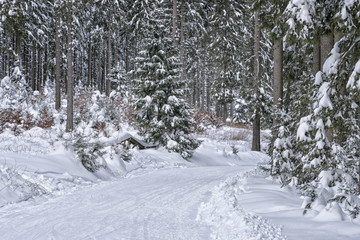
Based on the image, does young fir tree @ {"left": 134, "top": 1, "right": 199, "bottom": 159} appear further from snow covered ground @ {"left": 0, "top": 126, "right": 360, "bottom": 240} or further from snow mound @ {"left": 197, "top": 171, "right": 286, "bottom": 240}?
snow mound @ {"left": 197, "top": 171, "right": 286, "bottom": 240}

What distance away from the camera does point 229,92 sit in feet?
99.5

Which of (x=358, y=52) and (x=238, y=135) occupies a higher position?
(x=358, y=52)

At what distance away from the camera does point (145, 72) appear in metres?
17.6

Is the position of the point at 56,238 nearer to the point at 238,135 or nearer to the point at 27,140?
the point at 27,140

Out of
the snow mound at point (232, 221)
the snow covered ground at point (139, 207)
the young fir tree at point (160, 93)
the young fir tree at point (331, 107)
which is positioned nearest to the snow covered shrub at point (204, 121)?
the young fir tree at point (160, 93)

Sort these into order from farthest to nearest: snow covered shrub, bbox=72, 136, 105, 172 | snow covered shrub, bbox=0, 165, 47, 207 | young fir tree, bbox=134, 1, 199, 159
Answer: young fir tree, bbox=134, 1, 199, 159 < snow covered shrub, bbox=72, 136, 105, 172 < snow covered shrub, bbox=0, 165, 47, 207

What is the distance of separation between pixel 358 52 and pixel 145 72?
1255 cm

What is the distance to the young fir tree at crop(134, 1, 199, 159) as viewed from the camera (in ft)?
56.5

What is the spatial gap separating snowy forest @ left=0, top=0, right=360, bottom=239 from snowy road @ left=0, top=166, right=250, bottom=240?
1835mm

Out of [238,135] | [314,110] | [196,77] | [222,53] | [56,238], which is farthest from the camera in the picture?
[196,77]

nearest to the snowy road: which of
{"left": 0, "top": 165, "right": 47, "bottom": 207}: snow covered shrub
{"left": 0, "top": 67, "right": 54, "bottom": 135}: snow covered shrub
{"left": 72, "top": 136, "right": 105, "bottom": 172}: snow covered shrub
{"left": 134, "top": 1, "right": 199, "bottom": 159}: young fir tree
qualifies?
{"left": 0, "top": 165, "right": 47, "bottom": 207}: snow covered shrub

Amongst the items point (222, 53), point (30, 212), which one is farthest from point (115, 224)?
point (222, 53)

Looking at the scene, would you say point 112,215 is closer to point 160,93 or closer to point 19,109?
point 160,93

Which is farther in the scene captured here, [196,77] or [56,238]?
[196,77]
